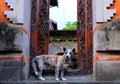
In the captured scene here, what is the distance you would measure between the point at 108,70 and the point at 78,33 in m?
1.48

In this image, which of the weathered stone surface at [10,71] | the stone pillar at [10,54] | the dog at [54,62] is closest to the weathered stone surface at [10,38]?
the stone pillar at [10,54]

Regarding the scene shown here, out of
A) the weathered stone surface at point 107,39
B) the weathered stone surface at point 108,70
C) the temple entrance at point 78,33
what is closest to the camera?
the weathered stone surface at point 108,70

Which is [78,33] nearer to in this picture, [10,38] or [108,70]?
[108,70]

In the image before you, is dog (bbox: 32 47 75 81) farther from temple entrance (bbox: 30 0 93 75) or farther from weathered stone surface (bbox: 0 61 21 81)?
weathered stone surface (bbox: 0 61 21 81)

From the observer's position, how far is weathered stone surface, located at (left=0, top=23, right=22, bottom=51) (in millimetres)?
6293

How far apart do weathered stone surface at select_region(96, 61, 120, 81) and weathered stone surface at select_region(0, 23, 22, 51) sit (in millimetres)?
1792

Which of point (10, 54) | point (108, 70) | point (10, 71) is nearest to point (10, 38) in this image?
point (10, 54)

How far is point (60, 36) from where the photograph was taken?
11.5 m

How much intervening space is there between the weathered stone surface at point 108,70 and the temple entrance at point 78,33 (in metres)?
0.75

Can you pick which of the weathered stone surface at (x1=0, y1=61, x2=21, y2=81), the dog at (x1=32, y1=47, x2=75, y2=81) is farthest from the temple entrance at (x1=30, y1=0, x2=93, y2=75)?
the weathered stone surface at (x1=0, y1=61, x2=21, y2=81)

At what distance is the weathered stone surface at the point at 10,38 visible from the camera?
6293 mm

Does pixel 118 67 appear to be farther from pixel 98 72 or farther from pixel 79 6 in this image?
pixel 79 6

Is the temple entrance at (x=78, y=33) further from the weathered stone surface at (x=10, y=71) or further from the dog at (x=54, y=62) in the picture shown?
the weathered stone surface at (x=10, y=71)

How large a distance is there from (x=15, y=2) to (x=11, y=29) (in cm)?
67
